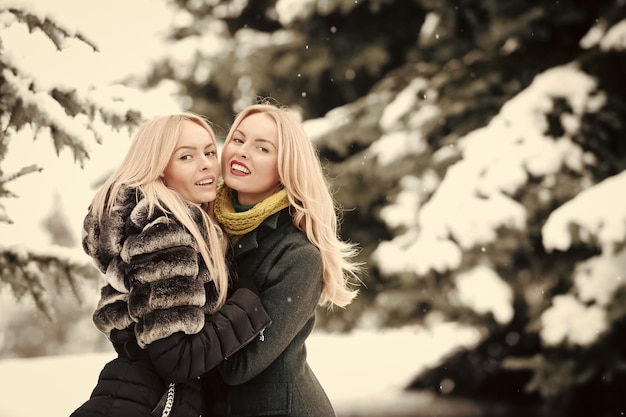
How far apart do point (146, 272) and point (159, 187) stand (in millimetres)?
283

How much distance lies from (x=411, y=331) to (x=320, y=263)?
11.6 ft

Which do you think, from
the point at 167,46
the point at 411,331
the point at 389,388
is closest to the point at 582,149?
the point at 411,331

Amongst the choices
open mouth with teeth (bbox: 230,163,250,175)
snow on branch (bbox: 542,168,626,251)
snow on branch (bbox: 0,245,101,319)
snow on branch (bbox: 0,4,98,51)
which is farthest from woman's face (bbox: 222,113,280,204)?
snow on branch (bbox: 542,168,626,251)

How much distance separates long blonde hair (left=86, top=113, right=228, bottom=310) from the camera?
196 cm

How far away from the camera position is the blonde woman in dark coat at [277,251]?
2057 mm

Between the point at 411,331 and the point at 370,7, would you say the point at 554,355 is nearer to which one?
the point at 411,331

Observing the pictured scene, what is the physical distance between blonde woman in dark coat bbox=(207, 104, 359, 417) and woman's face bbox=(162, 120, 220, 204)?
0.08 m

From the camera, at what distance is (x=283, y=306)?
80.5 inches

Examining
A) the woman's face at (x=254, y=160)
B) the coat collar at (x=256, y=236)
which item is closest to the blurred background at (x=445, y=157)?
the woman's face at (x=254, y=160)

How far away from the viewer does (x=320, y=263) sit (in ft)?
7.12

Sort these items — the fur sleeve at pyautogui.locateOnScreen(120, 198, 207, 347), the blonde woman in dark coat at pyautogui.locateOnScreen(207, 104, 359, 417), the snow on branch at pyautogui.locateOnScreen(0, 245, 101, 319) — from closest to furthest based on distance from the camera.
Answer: the fur sleeve at pyautogui.locateOnScreen(120, 198, 207, 347), the blonde woman in dark coat at pyautogui.locateOnScreen(207, 104, 359, 417), the snow on branch at pyautogui.locateOnScreen(0, 245, 101, 319)

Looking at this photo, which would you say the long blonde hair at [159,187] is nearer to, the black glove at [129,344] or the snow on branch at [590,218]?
the black glove at [129,344]

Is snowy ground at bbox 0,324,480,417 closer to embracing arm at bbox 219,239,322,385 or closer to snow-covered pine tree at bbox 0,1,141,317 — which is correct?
snow-covered pine tree at bbox 0,1,141,317

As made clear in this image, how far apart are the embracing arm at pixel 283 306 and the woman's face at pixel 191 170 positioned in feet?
1.00
